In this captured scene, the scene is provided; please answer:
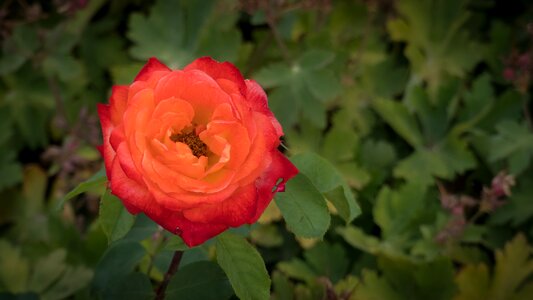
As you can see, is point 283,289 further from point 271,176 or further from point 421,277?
point 271,176

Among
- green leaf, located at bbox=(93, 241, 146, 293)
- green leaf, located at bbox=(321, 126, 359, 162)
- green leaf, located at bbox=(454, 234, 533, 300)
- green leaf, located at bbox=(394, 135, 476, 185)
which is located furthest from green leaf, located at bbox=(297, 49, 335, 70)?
green leaf, located at bbox=(93, 241, 146, 293)

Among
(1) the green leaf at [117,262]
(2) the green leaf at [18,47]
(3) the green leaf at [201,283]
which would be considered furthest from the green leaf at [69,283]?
(2) the green leaf at [18,47]

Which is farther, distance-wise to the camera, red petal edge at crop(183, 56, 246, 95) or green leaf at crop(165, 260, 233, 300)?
green leaf at crop(165, 260, 233, 300)

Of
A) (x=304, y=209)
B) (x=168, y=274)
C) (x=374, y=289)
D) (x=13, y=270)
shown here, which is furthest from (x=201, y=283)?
(x=13, y=270)

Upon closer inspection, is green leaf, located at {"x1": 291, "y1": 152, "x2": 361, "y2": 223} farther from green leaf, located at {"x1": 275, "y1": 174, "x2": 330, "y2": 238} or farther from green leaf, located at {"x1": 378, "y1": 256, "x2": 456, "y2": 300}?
green leaf, located at {"x1": 378, "y1": 256, "x2": 456, "y2": 300}

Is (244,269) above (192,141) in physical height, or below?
below

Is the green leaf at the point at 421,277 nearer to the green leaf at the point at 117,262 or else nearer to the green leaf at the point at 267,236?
the green leaf at the point at 267,236

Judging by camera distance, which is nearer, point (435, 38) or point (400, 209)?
point (400, 209)
